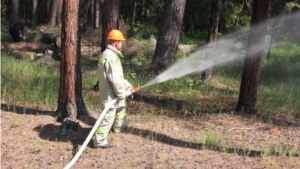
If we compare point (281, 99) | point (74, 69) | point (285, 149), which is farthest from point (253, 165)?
point (281, 99)

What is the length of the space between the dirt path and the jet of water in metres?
0.95

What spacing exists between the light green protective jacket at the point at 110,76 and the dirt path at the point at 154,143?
80 cm

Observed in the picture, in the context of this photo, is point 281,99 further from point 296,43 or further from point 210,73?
point 296,43

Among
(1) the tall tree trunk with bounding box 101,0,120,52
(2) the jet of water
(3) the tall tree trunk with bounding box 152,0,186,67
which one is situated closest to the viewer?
(2) the jet of water

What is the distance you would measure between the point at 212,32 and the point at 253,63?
2.97 m

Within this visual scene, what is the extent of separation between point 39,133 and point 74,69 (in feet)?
4.13

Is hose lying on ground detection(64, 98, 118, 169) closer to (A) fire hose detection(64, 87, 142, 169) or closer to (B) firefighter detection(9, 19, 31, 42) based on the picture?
(A) fire hose detection(64, 87, 142, 169)

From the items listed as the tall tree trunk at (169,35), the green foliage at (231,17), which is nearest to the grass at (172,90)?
the tall tree trunk at (169,35)

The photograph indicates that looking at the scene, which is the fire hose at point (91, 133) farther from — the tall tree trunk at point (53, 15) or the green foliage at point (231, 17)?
the tall tree trunk at point (53, 15)

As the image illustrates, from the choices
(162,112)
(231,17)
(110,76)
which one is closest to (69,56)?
(110,76)

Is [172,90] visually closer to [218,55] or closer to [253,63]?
[253,63]

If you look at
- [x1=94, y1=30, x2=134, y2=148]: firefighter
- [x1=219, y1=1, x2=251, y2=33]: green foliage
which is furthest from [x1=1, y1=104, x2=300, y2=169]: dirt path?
[x1=219, y1=1, x2=251, y2=33]: green foliage

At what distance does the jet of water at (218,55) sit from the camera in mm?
7033

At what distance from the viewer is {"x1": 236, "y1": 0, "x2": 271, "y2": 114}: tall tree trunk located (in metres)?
6.80
